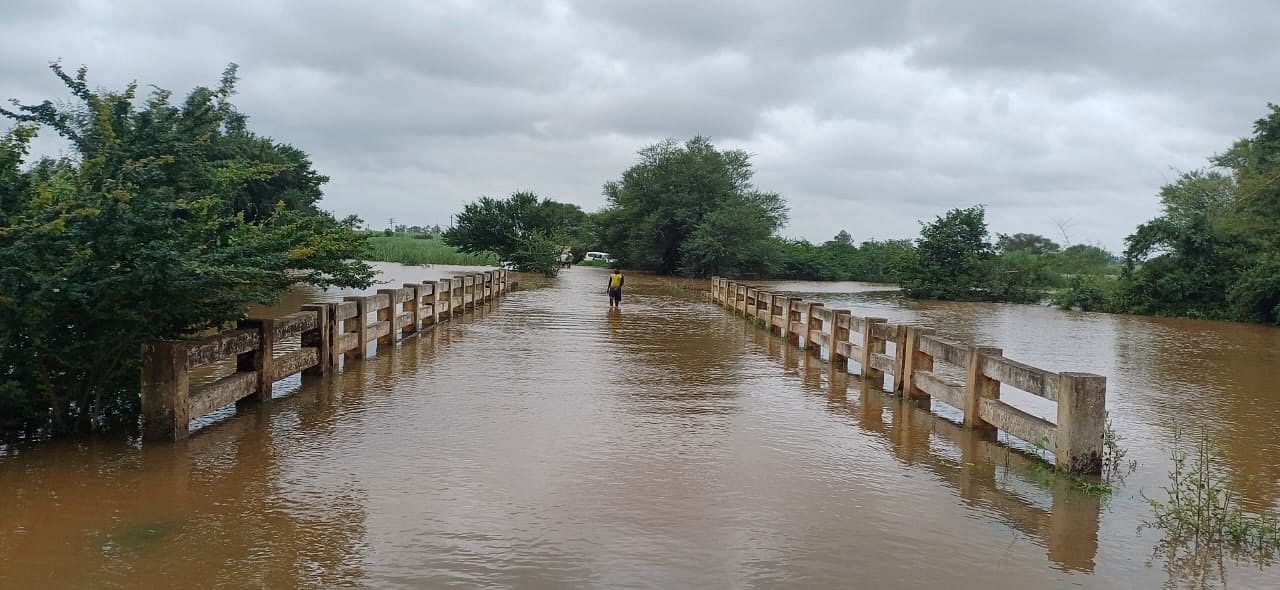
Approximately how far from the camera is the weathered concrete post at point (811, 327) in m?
15.9

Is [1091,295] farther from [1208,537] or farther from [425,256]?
[425,256]

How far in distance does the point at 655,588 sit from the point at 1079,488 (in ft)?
12.8

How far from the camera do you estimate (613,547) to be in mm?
5414

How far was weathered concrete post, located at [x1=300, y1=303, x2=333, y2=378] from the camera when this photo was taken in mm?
11156

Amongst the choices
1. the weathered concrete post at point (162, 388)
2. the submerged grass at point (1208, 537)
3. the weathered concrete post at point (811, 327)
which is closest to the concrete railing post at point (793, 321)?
the weathered concrete post at point (811, 327)

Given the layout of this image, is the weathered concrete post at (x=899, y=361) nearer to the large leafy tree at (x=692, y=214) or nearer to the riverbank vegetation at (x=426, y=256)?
the large leafy tree at (x=692, y=214)

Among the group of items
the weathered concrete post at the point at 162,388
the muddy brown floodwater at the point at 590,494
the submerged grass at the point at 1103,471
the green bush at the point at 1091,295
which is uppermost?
the green bush at the point at 1091,295

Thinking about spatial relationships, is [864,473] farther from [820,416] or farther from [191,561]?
[191,561]

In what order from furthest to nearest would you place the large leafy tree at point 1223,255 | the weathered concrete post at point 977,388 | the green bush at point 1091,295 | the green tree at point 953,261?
the green tree at point 953,261 < the green bush at point 1091,295 < the large leafy tree at point 1223,255 < the weathered concrete post at point 977,388

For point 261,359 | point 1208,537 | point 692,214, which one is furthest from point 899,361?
point 692,214

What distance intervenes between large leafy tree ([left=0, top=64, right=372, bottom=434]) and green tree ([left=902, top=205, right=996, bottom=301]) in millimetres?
35807

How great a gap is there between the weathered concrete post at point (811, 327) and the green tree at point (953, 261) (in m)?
26.5

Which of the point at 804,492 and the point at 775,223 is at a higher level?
the point at 775,223

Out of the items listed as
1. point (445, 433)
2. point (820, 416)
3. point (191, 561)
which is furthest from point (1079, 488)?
point (191, 561)
